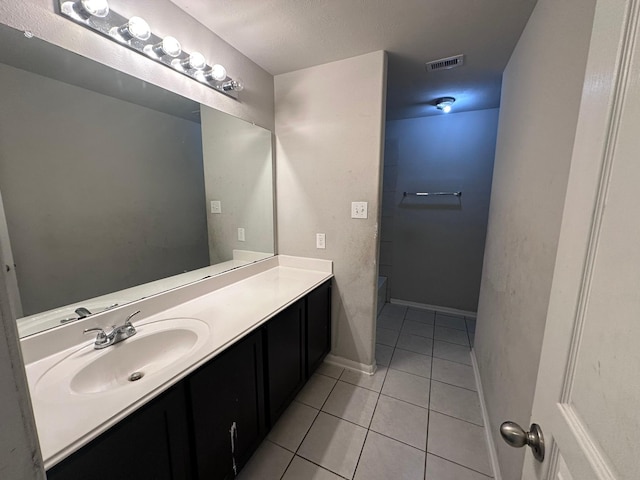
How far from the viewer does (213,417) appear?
3.41 feet

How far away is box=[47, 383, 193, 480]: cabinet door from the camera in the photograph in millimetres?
661

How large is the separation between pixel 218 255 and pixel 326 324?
39.1 inches

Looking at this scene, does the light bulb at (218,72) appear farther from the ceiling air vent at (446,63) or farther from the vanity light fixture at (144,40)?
the ceiling air vent at (446,63)

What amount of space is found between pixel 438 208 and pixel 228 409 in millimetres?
2878

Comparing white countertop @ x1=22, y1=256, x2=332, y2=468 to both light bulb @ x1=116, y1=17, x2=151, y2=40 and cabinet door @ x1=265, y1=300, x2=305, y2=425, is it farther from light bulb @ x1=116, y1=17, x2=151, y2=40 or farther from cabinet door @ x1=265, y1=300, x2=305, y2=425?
light bulb @ x1=116, y1=17, x2=151, y2=40

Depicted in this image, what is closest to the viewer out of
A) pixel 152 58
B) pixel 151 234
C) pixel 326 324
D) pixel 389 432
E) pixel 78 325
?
pixel 78 325

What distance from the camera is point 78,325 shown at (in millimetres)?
1044

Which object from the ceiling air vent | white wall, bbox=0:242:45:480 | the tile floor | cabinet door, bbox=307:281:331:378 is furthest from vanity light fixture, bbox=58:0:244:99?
the tile floor

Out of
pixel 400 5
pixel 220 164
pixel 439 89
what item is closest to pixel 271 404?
pixel 220 164

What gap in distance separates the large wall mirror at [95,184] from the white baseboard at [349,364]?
1.21m

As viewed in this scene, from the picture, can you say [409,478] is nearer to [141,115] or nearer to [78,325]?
[78,325]

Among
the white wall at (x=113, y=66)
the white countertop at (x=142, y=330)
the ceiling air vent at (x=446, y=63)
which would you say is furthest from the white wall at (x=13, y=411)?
the ceiling air vent at (x=446, y=63)

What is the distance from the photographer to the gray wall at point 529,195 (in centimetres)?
86

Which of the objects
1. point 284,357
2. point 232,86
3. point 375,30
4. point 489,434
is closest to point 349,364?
point 284,357
